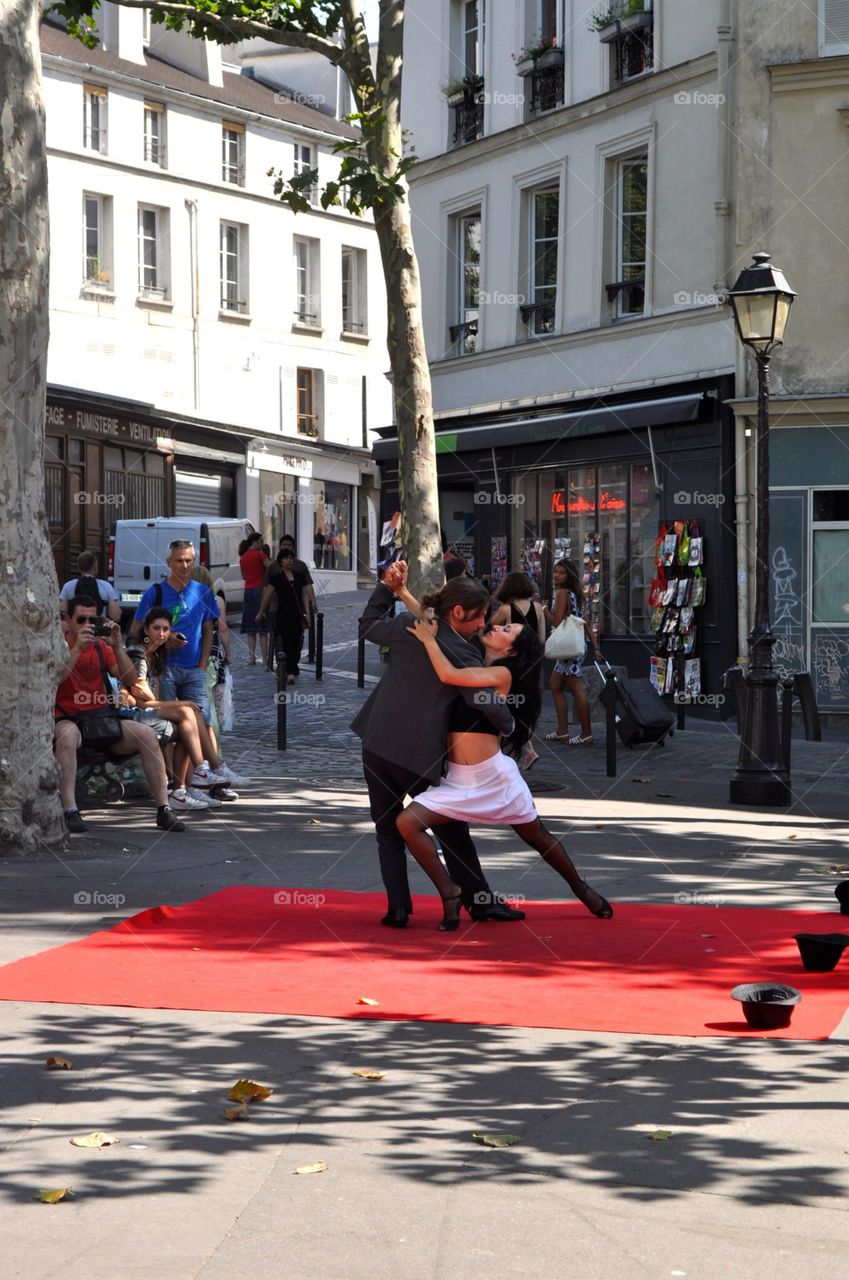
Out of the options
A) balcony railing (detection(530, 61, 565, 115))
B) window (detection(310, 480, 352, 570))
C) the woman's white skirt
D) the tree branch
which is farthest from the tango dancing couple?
window (detection(310, 480, 352, 570))

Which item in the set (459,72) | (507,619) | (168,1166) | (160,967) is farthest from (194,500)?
(168,1166)

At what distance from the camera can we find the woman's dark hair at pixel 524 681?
13570 mm

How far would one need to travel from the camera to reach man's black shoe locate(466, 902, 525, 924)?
9.04 m

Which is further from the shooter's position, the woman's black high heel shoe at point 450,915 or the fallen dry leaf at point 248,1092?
the woman's black high heel shoe at point 450,915

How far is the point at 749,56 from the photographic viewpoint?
870 inches

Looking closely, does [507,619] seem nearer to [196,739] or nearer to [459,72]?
[196,739]

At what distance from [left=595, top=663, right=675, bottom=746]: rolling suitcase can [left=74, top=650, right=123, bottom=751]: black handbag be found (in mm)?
6479

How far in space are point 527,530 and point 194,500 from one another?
2057 cm

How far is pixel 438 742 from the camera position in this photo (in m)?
8.64

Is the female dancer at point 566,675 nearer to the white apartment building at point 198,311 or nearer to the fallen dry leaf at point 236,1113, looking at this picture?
the fallen dry leaf at point 236,1113

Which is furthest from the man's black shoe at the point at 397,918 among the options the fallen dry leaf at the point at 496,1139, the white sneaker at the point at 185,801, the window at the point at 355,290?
the window at the point at 355,290

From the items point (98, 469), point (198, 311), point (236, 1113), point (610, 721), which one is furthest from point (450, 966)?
point (198, 311)

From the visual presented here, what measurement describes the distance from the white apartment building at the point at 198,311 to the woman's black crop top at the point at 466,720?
3033cm

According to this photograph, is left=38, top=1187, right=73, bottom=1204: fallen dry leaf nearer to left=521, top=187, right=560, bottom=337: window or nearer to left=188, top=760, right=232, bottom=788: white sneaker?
left=188, top=760, right=232, bottom=788: white sneaker
